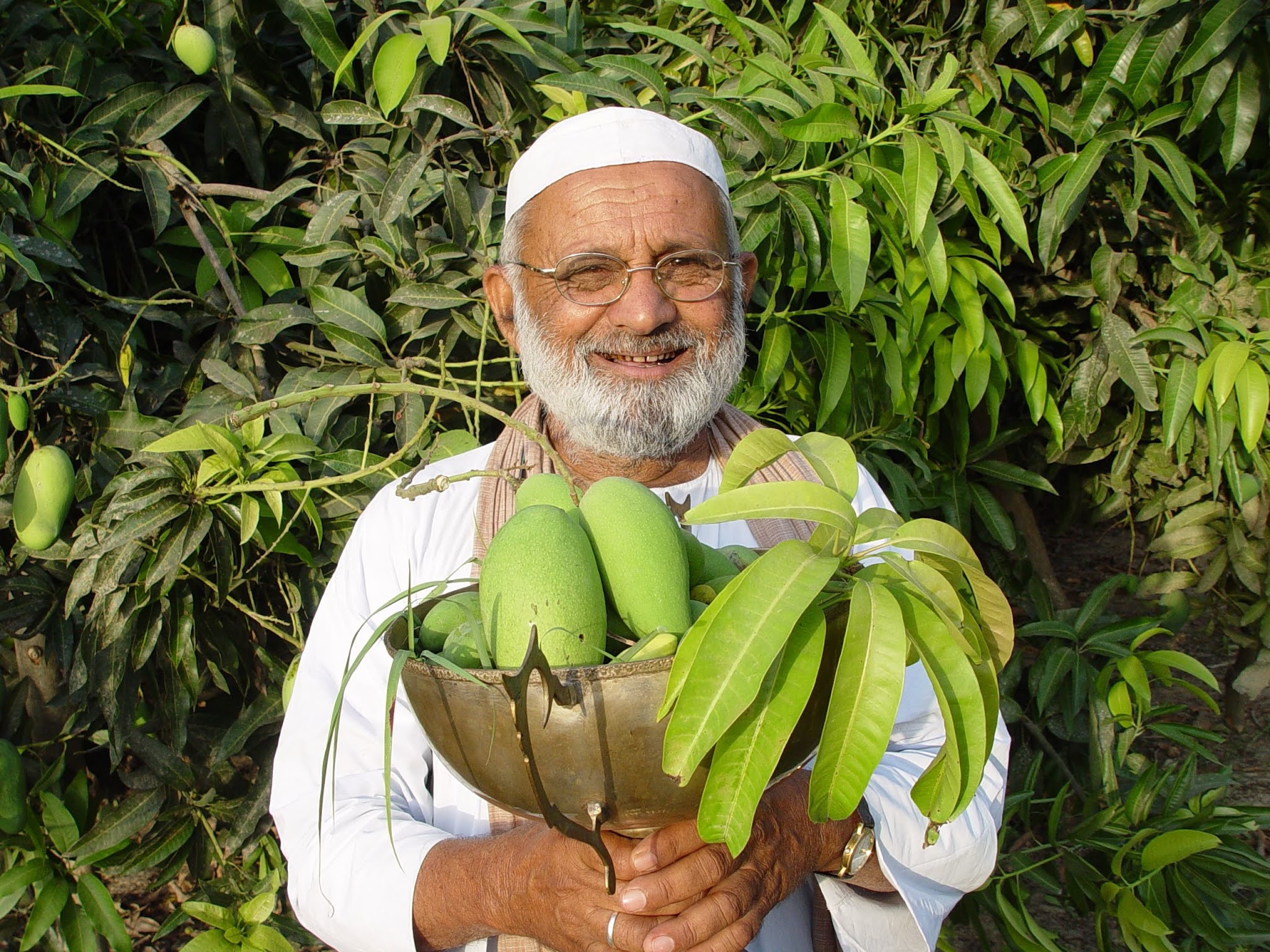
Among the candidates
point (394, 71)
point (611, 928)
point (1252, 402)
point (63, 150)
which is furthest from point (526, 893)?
point (1252, 402)

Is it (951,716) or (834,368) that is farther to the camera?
(834,368)

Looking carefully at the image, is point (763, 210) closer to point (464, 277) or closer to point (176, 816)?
point (464, 277)

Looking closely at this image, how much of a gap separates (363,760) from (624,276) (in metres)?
0.69

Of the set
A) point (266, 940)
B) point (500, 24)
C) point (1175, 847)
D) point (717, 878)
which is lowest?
point (1175, 847)

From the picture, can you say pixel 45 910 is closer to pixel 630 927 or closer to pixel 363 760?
pixel 363 760

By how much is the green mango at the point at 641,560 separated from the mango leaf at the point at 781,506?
0.23 feet

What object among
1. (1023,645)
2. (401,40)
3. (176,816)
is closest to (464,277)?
(401,40)

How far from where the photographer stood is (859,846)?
109cm

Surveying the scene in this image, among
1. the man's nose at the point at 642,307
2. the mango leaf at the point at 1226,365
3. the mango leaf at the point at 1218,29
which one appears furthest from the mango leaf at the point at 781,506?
the mango leaf at the point at 1218,29

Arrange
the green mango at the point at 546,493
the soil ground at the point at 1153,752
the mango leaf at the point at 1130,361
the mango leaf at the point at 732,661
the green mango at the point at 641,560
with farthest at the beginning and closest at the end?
the soil ground at the point at 1153,752, the mango leaf at the point at 1130,361, the green mango at the point at 546,493, the green mango at the point at 641,560, the mango leaf at the point at 732,661

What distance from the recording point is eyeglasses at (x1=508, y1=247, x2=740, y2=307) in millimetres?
1311

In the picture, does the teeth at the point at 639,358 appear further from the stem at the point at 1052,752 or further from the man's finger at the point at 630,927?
the stem at the point at 1052,752

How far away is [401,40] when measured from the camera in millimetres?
1608

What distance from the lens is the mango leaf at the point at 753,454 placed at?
0.73 m
